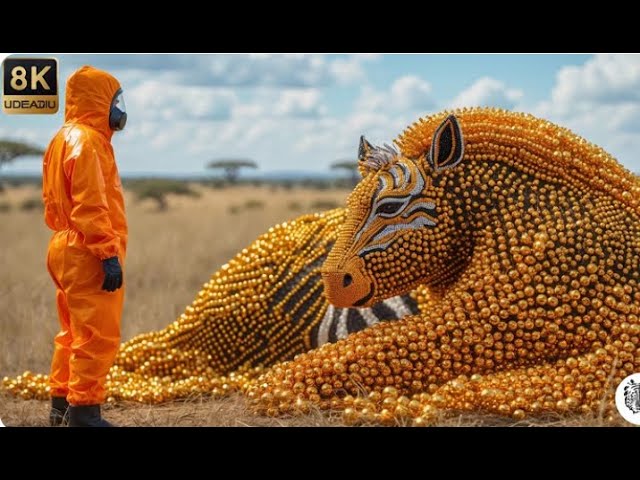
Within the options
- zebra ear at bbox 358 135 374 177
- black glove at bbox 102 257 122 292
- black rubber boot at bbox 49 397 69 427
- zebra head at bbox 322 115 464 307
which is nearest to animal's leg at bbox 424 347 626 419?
zebra head at bbox 322 115 464 307

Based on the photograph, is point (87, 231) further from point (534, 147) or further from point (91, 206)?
point (534, 147)

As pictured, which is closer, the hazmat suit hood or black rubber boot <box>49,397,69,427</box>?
the hazmat suit hood

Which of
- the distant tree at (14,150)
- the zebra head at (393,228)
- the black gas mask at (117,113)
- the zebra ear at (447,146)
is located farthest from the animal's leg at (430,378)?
the distant tree at (14,150)

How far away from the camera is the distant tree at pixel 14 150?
A: 6691mm

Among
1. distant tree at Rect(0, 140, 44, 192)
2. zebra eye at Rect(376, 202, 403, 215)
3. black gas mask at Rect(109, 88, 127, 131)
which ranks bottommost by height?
zebra eye at Rect(376, 202, 403, 215)

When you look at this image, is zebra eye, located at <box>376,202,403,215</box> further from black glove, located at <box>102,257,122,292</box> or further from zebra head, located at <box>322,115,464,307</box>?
black glove, located at <box>102,257,122,292</box>

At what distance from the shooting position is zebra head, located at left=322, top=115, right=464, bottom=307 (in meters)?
4.52

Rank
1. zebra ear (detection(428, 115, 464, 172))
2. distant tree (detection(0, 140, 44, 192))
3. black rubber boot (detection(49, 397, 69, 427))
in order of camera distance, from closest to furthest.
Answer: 1. zebra ear (detection(428, 115, 464, 172))
2. black rubber boot (detection(49, 397, 69, 427))
3. distant tree (detection(0, 140, 44, 192))

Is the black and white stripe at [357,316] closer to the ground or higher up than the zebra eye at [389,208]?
closer to the ground

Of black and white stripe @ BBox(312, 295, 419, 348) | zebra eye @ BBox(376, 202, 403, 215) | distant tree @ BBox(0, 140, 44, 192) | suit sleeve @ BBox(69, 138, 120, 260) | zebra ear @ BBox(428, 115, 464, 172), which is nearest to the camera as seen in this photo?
suit sleeve @ BBox(69, 138, 120, 260)

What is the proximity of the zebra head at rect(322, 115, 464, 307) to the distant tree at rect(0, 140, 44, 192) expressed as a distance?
310 cm

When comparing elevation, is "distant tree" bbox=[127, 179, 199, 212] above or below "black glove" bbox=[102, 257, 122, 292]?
above

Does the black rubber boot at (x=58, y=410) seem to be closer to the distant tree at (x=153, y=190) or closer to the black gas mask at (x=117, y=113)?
the black gas mask at (x=117, y=113)

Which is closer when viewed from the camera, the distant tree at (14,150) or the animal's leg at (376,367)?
the animal's leg at (376,367)
